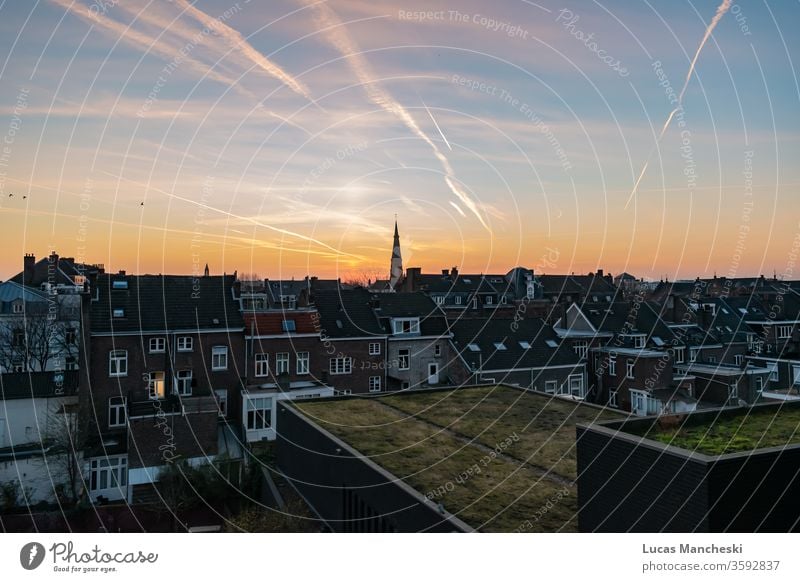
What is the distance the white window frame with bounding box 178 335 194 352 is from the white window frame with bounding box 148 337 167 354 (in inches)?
24.4

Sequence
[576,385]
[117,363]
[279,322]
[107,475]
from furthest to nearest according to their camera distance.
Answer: [576,385] → [279,322] → [117,363] → [107,475]

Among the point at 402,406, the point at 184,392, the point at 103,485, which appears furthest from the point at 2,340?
the point at 402,406

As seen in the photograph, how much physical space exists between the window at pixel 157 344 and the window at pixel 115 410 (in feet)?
7.30

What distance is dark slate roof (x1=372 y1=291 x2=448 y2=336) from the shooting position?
2952 cm

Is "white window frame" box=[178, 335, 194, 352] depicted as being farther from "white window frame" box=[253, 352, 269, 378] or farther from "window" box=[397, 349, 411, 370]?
"window" box=[397, 349, 411, 370]

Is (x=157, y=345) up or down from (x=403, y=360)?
up

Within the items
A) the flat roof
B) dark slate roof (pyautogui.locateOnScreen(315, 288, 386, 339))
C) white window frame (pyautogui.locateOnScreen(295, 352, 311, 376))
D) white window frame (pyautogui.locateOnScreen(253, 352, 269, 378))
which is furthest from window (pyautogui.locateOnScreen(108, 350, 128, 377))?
the flat roof

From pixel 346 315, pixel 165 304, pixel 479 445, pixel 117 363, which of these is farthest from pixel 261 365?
pixel 479 445

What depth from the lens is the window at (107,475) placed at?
59.8ft

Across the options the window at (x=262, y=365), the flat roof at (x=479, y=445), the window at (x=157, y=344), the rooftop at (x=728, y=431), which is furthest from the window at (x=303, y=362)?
the rooftop at (x=728, y=431)

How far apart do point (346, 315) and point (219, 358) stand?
6.98 m

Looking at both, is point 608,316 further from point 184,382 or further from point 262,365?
point 184,382

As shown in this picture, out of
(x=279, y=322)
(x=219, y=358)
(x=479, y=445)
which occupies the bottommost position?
(x=479, y=445)
